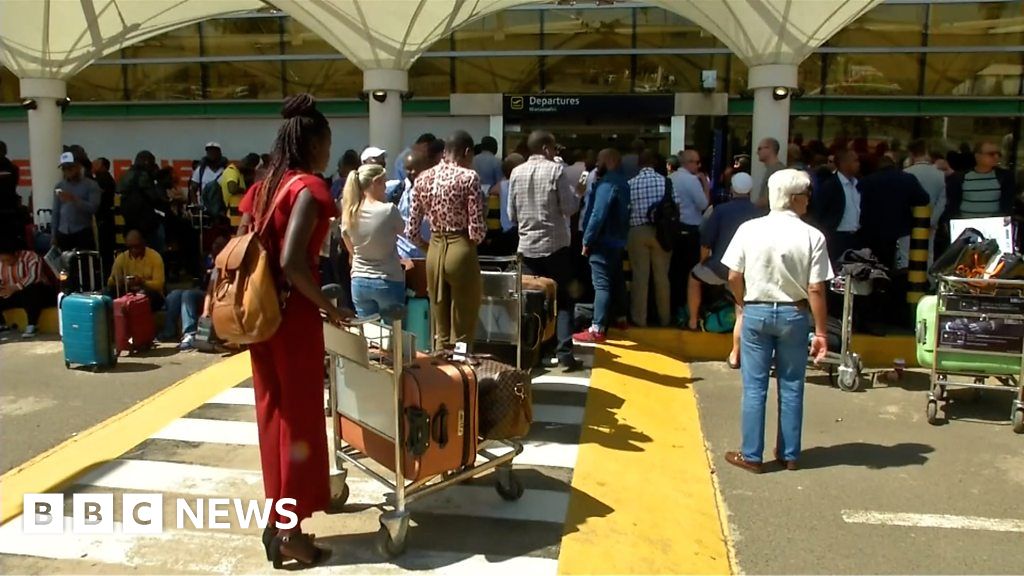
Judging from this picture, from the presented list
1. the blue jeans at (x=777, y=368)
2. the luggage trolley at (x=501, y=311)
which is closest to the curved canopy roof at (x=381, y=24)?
the luggage trolley at (x=501, y=311)

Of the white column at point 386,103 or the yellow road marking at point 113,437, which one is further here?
the white column at point 386,103

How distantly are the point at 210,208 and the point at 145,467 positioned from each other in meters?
6.21

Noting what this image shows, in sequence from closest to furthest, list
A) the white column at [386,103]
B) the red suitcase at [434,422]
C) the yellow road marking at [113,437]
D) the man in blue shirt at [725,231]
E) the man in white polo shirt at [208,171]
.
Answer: the red suitcase at [434,422]
the yellow road marking at [113,437]
the man in blue shirt at [725,231]
the white column at [386,103]
the man in white polo shirt at [208,171]

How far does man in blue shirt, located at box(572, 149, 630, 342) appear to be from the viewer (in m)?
7.51

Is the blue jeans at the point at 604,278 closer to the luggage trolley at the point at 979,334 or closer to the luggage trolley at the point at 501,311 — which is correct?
the luggage trolley at the point at 501,311

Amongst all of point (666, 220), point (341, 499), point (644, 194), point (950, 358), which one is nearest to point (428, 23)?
point (644, 194)

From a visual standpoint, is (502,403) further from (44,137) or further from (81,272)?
(44,137)

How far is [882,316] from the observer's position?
905 cm

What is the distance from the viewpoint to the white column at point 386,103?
1073cm

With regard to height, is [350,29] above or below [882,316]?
above

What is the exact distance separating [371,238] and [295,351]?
76.9 inches

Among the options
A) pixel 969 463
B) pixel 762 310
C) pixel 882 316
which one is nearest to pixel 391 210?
pixel 762 310

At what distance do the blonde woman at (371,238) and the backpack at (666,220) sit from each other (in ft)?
11.0

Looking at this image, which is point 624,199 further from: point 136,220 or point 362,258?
point 136,220
